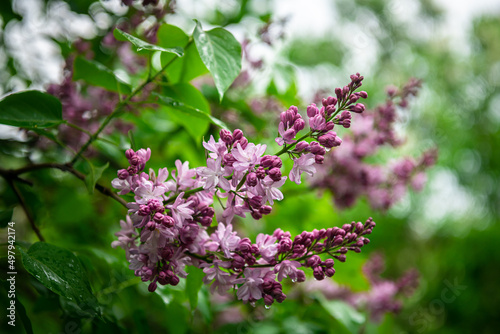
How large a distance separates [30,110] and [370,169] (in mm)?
894

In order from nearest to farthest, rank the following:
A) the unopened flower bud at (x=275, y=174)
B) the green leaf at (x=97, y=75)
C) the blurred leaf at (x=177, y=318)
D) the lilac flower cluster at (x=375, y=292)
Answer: the unopened flower bud at (x=275, y=174), the green leaf at (x=97, y=75), the blurred leaf at (x=177, y=318), the lilac flower cluster at (x=375, y=292)

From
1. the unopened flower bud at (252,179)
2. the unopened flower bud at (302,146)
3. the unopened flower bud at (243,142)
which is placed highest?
the unopened flower bud at (302,146)

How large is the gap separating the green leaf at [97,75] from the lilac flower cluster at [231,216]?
23 centimetres

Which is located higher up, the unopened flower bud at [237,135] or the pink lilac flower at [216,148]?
the unopened flower bud at [237,135]

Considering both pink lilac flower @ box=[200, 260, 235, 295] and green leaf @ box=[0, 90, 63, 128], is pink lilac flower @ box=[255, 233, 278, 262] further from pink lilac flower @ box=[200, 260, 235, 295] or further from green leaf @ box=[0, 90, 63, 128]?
green leaf @ box=[0, 90, 63, 128]

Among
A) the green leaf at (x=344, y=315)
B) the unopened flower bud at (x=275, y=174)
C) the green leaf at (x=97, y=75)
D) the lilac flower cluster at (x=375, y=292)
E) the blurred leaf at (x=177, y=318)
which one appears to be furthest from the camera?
the lilac flower cluster at (x=375, y=292)

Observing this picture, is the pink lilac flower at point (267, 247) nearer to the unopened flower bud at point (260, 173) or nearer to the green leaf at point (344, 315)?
the unopened flower bud at point (260, 173)

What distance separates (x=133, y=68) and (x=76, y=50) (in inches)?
9.8

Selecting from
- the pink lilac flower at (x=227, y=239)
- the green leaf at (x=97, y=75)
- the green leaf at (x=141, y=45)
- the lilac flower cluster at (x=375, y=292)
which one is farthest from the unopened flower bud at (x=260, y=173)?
the lilac flower cluster at (x=375, y=292)

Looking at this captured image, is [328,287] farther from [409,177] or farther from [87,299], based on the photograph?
[87,299]

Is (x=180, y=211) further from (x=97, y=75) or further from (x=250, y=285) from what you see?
(x=97, y=75)

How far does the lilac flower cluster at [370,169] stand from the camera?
1.16 m

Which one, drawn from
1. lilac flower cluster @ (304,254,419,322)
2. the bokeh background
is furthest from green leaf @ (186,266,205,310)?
lilac flower cluster @ (304,254,419,322)

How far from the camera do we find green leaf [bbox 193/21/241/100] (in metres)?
0.65
